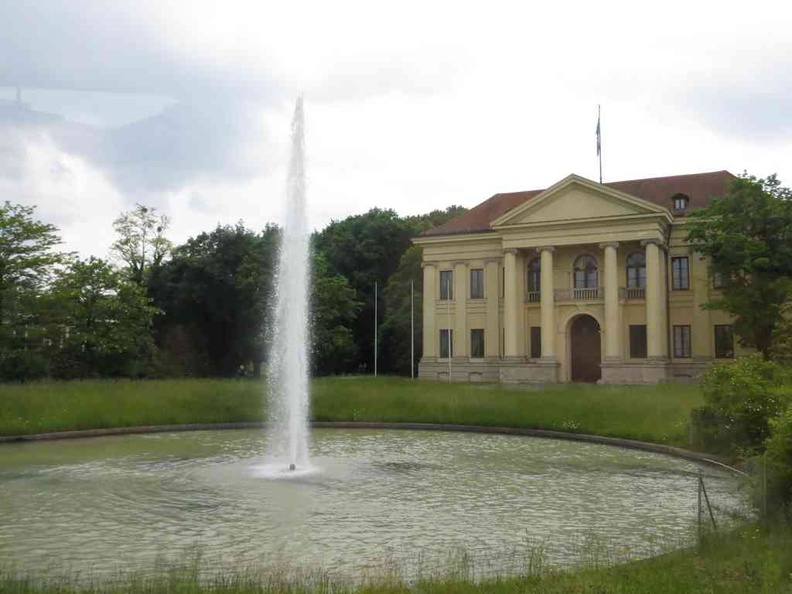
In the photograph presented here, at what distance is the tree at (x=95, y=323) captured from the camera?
4956 cm

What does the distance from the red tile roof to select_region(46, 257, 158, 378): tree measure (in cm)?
2454

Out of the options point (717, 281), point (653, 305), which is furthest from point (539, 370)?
point (717, 281)

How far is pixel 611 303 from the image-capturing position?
54.5m

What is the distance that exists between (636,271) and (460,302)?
14.2 metres

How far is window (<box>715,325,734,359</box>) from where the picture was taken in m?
53.0

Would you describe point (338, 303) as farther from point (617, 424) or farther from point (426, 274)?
point (617, 424)

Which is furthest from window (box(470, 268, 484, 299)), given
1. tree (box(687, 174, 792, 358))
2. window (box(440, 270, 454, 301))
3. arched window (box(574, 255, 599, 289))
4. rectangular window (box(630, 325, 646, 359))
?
tree (box(687, 174, 792, 358))

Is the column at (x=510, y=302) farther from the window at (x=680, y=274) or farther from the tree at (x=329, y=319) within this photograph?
the tree at (x=329, y=319)

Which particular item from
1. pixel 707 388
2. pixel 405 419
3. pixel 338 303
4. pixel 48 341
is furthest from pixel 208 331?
pixel 707 388

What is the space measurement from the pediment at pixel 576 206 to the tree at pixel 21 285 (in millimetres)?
32586

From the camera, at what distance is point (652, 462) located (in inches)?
832

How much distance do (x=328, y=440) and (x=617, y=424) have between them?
1022 centimetres

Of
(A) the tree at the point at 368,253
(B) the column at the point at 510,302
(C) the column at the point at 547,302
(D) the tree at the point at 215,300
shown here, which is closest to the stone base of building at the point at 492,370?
(B) the column at the point at 510,302

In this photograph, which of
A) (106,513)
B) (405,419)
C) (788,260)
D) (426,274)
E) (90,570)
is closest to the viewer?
(90,570)
